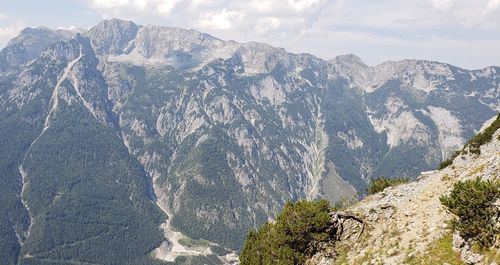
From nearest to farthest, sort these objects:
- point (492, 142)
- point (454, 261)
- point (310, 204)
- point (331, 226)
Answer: point (454, 261) → point (331, 226) → point (310, 204) → point (492, 142)

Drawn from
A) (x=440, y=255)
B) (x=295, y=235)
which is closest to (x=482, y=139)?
(x=295, y=235)

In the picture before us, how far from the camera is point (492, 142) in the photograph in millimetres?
74062

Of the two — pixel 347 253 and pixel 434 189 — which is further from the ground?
pixel 434 189

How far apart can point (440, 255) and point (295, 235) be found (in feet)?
78.6

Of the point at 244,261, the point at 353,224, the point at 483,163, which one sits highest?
the point at 483,163

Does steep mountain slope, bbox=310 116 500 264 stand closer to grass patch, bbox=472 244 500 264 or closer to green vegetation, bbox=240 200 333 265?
grass patch, bbox=472 244 500 264

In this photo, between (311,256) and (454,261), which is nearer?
(454,261)

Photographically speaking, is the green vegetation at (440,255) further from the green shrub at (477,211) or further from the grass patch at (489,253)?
the green shrub at (477,211)

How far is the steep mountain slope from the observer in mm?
46375

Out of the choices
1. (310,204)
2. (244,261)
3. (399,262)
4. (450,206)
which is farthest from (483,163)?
(244,261)

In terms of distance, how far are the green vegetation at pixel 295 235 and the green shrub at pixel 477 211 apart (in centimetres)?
2179

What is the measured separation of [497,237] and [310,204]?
1253 inches

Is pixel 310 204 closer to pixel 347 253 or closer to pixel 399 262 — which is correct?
pixel 347 253

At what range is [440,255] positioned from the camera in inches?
1773
